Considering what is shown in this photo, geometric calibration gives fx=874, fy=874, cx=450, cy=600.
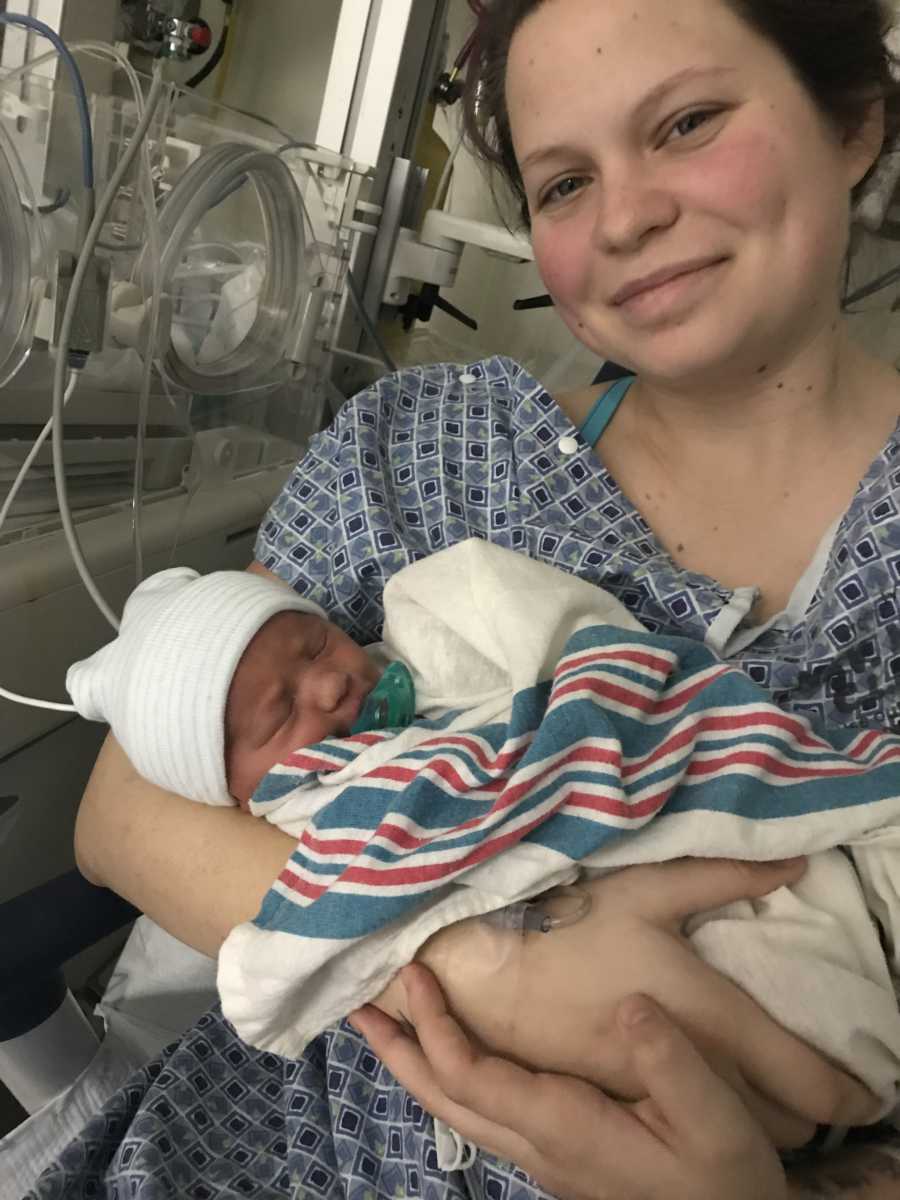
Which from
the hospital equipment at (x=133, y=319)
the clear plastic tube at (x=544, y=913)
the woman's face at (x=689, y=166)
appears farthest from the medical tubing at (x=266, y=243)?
the clear plastic tube at (x=544, y=913)

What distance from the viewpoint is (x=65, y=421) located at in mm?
1140

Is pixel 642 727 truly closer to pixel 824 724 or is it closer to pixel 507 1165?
pixel 824 724

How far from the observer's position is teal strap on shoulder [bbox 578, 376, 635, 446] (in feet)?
3.67

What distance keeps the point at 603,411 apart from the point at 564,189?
29cm

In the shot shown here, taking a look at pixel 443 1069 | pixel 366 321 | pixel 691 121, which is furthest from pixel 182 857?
pixel 366 321

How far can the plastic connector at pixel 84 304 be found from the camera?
1.03m

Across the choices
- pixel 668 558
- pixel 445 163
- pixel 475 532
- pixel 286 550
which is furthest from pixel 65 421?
pixel 445 163

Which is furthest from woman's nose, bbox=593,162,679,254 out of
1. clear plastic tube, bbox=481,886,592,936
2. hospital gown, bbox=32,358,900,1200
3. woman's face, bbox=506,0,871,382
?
clear plastic tube, bbox=481,886,592,936

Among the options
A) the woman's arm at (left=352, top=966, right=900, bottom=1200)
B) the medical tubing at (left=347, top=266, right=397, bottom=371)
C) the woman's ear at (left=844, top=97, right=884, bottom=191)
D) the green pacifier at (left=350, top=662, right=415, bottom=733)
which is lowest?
the woman's arm at (left=352, top=966, right=900, bottom=1200)

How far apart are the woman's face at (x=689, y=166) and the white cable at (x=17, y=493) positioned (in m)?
0.62

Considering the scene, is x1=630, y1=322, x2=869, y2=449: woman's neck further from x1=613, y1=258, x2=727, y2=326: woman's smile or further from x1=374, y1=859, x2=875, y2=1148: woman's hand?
x1=374, y1=859, x2=875, y2=1148: woman's hand

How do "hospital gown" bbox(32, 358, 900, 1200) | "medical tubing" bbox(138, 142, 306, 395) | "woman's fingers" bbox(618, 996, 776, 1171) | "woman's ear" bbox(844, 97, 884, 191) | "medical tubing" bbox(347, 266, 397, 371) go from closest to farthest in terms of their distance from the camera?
"woman's fingers" bbox(618, 996, 776, 1171) → "hospital gown" bbox(32, 358, 900, 1200) → "woman's ear" bbox(844, 97, 884, 191) → "medical tubing" bbox(138, 142, 306, 395) → "medical tubing" bbox(347, 266, 397, 371)

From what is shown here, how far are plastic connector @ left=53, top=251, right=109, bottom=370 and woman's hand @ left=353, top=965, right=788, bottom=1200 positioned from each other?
856 mm

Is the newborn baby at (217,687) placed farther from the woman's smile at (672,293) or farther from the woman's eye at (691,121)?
the woman's eye at (691,121)
